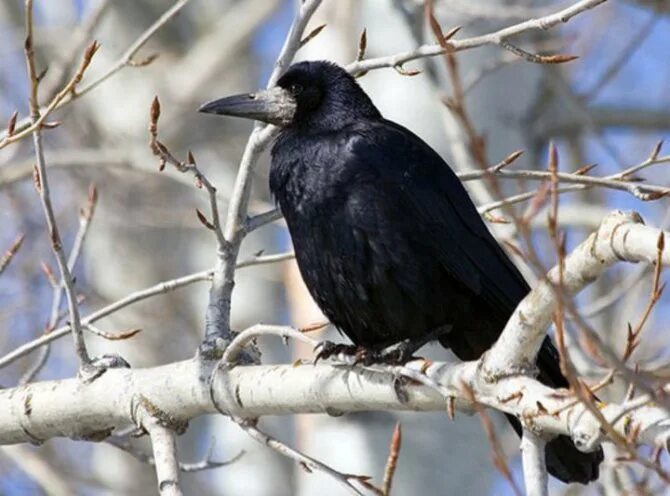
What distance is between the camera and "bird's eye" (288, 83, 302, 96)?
5051 millimetres

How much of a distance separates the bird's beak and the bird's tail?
127cm

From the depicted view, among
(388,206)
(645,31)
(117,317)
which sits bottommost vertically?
(388,206)

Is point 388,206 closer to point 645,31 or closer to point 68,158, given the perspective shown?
point 68,158

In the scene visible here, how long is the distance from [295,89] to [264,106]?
19cm

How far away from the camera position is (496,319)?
4531 millimetres

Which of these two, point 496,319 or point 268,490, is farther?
point 268,490

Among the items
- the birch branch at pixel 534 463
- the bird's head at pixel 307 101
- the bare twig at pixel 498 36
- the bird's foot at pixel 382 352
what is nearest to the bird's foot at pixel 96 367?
the bird's foot at pixel 382 352

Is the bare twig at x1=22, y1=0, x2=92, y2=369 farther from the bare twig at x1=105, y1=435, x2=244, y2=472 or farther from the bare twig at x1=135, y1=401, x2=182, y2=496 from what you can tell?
the bare twig at x1=105, y1=435, x2=244, y2=472

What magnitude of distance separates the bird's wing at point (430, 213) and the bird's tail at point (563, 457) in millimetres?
254

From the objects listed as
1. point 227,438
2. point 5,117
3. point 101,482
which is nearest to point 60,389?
point 101,482

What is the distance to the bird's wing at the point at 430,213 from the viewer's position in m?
4.46

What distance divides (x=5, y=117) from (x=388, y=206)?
7672mm

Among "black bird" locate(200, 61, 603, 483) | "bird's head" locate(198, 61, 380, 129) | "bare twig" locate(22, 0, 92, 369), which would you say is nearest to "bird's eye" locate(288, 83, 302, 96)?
"bird's head" locate(198, 61, 380, 129)

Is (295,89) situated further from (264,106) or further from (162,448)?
(162,448)
